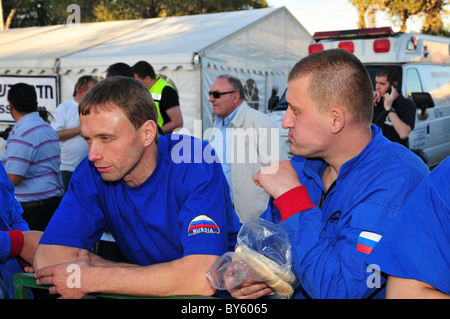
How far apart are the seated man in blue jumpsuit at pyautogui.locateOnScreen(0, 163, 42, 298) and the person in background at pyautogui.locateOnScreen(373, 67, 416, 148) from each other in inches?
172

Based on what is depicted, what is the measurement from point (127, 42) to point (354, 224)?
1024cm

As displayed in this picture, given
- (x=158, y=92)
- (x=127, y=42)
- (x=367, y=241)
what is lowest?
(x=367, y=241)

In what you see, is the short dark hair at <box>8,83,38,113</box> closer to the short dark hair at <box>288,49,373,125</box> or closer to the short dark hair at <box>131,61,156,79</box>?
the short dark hair at <box>131,61,156,79</box>

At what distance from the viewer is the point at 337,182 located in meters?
1.82

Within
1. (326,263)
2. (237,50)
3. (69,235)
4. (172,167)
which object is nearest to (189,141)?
(172,167)

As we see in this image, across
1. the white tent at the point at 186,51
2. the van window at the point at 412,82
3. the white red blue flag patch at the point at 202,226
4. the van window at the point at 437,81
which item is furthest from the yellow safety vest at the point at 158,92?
the van window at the point at 437,81

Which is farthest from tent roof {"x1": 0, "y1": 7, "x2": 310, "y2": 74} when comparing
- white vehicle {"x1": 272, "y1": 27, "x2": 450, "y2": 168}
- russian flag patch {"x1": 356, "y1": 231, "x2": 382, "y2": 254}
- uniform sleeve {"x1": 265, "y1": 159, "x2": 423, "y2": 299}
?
russian flag patch {"x1": 356, "y1": 231, "x2": 382, "y2": 254}

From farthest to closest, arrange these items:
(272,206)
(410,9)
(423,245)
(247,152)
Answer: (410,9) → (247,152) → (272,206) → (423,245)

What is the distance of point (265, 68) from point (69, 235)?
10.6m

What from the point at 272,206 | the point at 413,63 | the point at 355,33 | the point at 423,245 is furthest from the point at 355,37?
the point at 423,245

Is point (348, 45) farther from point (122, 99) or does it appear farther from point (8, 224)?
point (8, 224)

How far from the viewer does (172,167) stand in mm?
2197

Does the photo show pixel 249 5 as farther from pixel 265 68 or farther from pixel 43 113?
pixel 43 113

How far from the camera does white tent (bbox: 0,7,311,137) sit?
9.17 m
